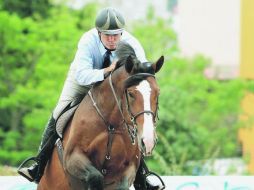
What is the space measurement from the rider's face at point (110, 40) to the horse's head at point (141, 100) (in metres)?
0.47

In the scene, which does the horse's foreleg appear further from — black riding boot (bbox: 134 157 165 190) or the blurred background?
the blurred background

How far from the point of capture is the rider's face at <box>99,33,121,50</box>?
8227 mm

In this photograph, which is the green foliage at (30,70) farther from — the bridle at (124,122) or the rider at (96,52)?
the bridle at (124,122)

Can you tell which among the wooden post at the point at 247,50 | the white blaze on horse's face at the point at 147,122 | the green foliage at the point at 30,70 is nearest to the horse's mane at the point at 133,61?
the white blaze on horse's face at the point at 147,122

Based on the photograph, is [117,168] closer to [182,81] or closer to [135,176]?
[135,176]

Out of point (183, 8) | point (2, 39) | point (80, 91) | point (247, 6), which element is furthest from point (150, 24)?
point (80, 91)

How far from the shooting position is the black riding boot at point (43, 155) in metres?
8.94

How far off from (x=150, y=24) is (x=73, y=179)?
2015cm

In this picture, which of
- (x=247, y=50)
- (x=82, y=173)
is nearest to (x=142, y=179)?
(x=82, y=173)

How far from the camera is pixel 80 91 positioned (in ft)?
28.5

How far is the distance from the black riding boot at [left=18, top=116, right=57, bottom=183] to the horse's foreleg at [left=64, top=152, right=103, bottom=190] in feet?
1.89

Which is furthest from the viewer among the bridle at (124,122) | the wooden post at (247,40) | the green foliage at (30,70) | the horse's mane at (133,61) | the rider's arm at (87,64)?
the wooden post at (247,40)

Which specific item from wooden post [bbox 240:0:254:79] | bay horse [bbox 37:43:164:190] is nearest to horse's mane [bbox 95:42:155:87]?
bay horse [bbox 37:43:164:190]

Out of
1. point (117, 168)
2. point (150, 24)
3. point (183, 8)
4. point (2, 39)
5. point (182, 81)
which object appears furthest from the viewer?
point (183, 8)
